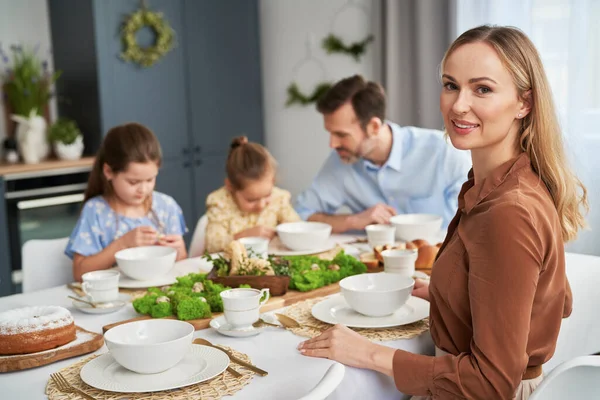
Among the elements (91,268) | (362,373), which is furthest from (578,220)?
(91,268)

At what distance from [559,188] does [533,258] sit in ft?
0.69

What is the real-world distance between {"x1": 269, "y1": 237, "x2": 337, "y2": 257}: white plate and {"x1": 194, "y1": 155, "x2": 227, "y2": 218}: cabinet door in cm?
245

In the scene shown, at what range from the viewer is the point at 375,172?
305 centimetres

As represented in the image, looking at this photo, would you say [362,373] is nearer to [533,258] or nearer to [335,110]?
[533,258]

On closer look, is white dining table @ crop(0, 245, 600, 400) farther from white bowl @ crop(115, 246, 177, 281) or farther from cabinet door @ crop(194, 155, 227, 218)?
cabinet door @ crop(194, 155, 227, 218)

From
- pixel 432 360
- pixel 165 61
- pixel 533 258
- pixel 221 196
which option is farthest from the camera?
pixel 165 61

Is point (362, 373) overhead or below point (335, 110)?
below

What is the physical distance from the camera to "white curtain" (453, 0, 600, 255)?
3.47 meters

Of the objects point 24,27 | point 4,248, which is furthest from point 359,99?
point 24,27

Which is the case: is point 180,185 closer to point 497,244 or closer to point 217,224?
point 217,224

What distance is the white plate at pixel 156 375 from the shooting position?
4.22 ft

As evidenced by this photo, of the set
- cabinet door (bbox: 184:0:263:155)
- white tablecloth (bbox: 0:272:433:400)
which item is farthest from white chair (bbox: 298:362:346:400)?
cabinet door (bbox: 184:0:263:155)

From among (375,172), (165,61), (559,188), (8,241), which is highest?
(165,61)

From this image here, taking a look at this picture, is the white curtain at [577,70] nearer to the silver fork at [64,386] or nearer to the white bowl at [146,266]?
the white bowl at [146,266]
